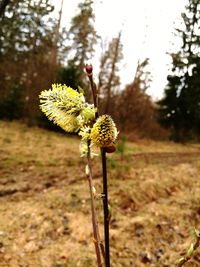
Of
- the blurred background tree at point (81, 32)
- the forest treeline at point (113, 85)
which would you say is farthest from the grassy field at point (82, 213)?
the blurred background tree at point (81, 32)

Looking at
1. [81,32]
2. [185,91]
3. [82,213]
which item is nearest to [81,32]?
[81,32]

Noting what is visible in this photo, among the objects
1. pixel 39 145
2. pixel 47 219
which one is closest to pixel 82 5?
pixel 39 145

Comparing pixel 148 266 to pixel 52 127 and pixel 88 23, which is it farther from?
pixel 88 23

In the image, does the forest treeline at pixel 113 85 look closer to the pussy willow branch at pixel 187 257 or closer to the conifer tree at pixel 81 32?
the conifer tree at pixel 81 32

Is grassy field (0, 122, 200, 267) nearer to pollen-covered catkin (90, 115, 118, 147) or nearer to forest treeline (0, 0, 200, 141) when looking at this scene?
pollen-covered catkin (90, 115, 118, 147)

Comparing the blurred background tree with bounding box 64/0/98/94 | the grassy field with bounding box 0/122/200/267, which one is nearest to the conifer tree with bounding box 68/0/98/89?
the blurred background tree with bounding box 64/0/98/94
